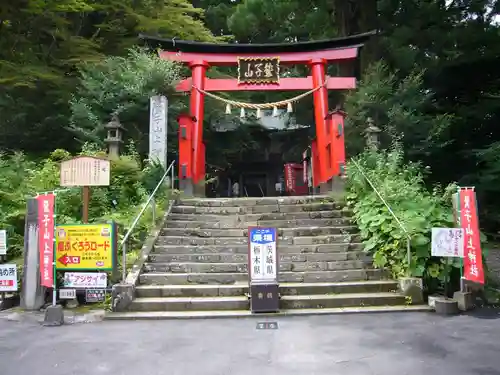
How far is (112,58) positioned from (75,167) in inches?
295

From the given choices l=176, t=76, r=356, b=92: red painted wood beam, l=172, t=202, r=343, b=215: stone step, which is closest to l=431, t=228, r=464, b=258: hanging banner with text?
l=172, t=202, r=343, b=215: stone step

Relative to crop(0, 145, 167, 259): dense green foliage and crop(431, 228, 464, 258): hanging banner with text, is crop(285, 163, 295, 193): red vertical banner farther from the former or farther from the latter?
crop(431, 228, 464, 258): hanging banner with text

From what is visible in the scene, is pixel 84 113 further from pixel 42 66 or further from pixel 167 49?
pixel 167 49

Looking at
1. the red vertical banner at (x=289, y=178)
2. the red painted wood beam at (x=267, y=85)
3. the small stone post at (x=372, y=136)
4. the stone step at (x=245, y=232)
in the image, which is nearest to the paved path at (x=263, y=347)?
the stone step at (x=245, y=232)

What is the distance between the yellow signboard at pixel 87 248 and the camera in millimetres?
8031

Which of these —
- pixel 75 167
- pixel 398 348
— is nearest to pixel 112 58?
pixel 75 167

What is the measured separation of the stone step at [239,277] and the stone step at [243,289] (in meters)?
0.26

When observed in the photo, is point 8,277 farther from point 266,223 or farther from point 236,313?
point 266,223

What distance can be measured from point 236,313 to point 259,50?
1009cm

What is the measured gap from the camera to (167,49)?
15.0 meters

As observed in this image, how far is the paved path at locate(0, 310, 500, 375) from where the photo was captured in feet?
16.5

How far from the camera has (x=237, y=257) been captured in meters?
9.37

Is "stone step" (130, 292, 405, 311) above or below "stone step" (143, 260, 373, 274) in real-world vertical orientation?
below

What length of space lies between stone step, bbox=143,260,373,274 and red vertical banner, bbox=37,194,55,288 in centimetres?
182
